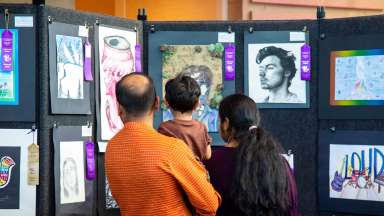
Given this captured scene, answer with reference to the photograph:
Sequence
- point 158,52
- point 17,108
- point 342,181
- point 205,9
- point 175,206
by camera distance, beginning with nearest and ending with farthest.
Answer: point 175,206 < point 17,108 < point 342,181 < point 158,52 < point 205,9

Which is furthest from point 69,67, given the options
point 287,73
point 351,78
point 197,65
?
point 351,78

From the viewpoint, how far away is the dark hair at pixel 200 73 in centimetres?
284

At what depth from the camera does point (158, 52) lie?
2.86 m

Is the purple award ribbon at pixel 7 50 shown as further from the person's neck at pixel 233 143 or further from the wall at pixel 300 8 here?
the wall at pixel 300 8

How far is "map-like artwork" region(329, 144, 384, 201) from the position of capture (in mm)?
2623

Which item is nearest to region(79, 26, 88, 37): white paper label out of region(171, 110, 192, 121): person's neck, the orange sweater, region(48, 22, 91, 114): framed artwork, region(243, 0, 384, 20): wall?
region(48, 22, 91, 114): framed artwork

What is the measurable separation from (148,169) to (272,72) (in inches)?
45.2

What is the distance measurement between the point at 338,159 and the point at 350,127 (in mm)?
148

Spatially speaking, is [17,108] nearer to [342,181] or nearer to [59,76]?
[59,76]

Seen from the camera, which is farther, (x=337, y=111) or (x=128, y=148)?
(x=337, y=111)

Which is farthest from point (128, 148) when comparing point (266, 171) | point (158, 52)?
point (158, 52)

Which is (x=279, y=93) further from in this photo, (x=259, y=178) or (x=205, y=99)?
(x=259, y=178)

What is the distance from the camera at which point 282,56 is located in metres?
2.81

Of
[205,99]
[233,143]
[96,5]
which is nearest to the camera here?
[233,143]
